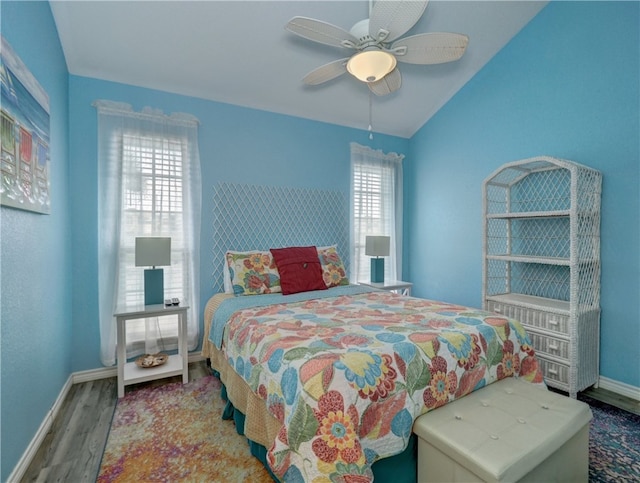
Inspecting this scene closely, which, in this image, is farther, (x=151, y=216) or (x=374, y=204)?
(x=374, y=204)

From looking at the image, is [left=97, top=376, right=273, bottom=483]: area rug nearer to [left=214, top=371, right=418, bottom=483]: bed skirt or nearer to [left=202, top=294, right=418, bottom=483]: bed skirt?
[left=202, top=294, right=418, bottom=483]: bed skirt

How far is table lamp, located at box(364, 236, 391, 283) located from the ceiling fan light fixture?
2005 mm

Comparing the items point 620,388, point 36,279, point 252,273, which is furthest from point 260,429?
point 620,388

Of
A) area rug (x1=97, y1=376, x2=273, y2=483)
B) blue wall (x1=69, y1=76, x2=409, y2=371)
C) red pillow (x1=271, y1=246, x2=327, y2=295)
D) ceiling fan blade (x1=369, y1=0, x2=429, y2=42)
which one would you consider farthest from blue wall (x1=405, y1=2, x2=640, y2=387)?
area rug (x1=97, y1=376, x2=273, y2=483)

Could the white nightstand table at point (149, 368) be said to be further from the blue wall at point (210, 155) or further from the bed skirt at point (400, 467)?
the bed skirt at point (400, 467)

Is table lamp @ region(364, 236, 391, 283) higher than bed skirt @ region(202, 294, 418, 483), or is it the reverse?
table lamp @ region(364, 236, 391, 283)

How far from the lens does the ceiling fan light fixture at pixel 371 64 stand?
73.9 inches

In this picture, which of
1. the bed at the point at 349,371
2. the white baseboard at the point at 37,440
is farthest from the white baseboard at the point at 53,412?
the bed at the point at 349,371

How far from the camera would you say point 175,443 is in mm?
1883

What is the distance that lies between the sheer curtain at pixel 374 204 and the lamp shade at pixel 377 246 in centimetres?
27

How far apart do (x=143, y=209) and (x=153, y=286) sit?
28.1 inches

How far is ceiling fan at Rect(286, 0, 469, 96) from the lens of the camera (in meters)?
1.65

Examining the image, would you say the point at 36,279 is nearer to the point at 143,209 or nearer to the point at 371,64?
the point at 143,209

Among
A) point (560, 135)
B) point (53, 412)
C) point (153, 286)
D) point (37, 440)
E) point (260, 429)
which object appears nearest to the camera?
point (260, 429)
